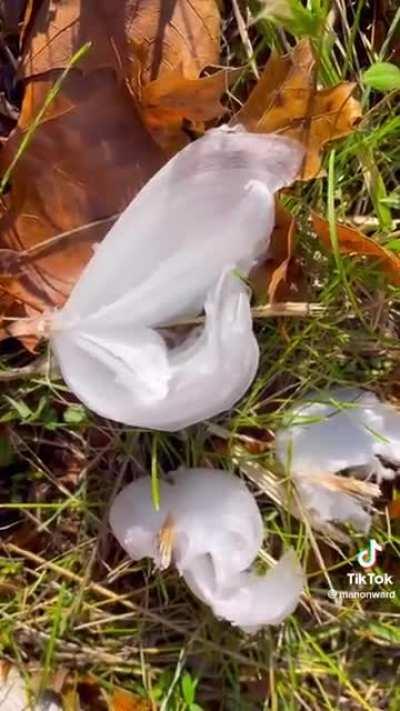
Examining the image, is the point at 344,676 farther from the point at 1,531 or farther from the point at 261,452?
the point at 1,531

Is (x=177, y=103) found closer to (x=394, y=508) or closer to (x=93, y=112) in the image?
(x=93, y=112)

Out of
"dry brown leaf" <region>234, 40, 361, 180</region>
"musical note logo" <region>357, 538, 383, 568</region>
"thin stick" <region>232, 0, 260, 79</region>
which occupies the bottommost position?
"musical note logo" <region>357, 538, 383, 568</region>

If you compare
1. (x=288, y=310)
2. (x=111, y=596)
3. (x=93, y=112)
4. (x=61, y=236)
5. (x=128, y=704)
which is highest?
(x=93, y=112)

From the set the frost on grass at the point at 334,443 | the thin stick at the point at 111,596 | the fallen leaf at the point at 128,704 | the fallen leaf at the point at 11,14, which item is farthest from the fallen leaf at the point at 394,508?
the fallen leaf at the point at 11,14

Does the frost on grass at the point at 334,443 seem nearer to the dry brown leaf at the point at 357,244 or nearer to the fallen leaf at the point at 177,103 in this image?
the dry brown leaf at the point at 357,244

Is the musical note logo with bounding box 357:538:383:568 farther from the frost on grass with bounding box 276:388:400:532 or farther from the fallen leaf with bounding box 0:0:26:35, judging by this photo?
the fallen leaf with bounding box 0:0:26:35

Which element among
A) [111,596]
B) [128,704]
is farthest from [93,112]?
[128,704]

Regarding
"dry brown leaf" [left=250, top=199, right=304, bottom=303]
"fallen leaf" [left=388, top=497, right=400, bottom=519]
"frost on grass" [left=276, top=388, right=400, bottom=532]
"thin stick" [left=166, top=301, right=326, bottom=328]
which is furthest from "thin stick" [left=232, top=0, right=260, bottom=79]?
"fallen leaf" [left=388, top=497, right=400, bottom=519]

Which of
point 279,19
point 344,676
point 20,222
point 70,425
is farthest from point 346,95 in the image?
point 344,676
